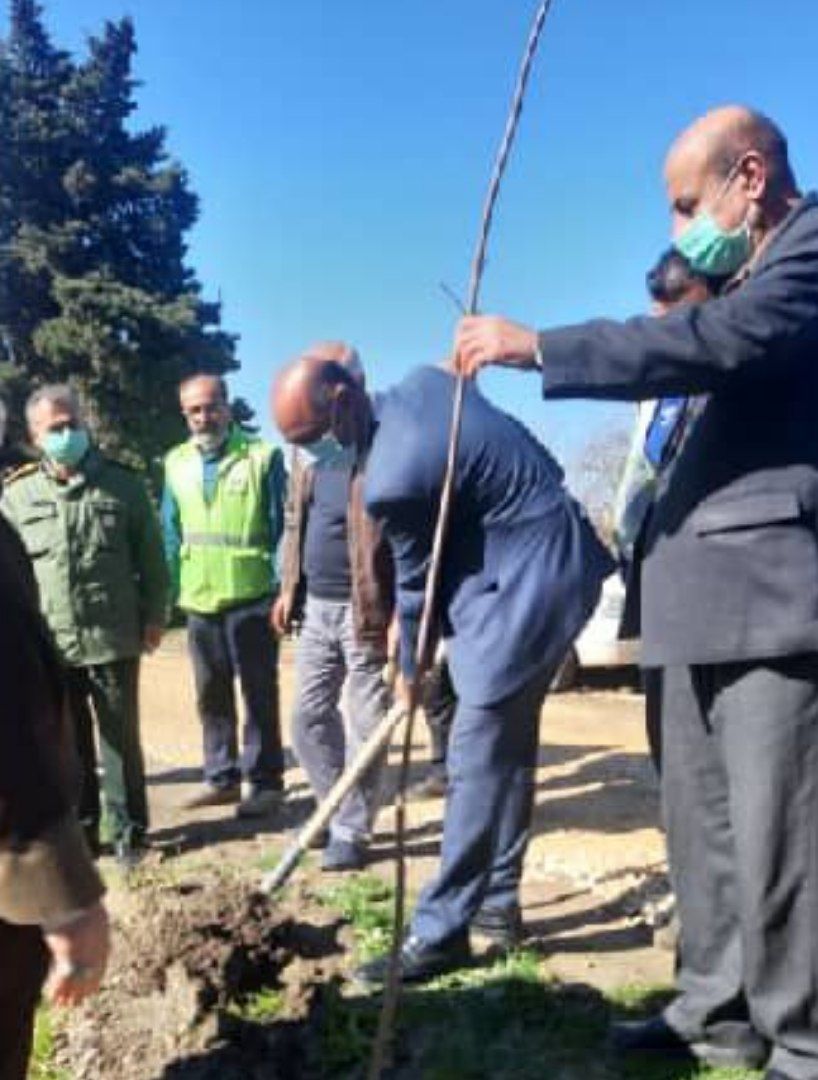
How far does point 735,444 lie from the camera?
301cm

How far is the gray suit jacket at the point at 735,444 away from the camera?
9.25ft

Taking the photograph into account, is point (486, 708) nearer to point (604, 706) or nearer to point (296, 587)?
point (296, 587)

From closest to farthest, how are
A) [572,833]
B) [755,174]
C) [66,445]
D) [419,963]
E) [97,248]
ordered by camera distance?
[755,174]
[419,963]
[66,445]
[572,833]
[97,248]

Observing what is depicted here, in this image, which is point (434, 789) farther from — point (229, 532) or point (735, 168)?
point (735, 168)

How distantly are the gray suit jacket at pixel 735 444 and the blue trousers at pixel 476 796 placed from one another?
96 cm

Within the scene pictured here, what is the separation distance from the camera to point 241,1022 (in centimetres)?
356

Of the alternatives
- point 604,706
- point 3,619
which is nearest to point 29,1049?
point 3,619

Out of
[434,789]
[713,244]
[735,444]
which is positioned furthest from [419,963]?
[434,789]

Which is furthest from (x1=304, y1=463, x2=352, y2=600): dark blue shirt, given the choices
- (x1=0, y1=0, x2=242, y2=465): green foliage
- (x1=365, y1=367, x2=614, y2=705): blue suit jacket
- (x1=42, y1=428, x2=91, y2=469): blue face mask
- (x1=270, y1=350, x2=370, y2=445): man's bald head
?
(x1=0, y1=0, x2=242, y2=465): green foliage

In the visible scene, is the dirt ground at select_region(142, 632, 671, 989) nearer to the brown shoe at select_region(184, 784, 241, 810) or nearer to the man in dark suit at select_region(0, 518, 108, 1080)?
the brown shoe at select_region(184, 784, 241, 810)

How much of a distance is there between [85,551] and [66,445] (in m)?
0.47

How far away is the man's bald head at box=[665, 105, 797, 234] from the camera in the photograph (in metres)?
3.02

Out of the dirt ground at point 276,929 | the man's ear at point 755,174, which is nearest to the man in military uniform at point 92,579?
the dirt ground at point 276,929

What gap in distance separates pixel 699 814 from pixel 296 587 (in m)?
3.33
